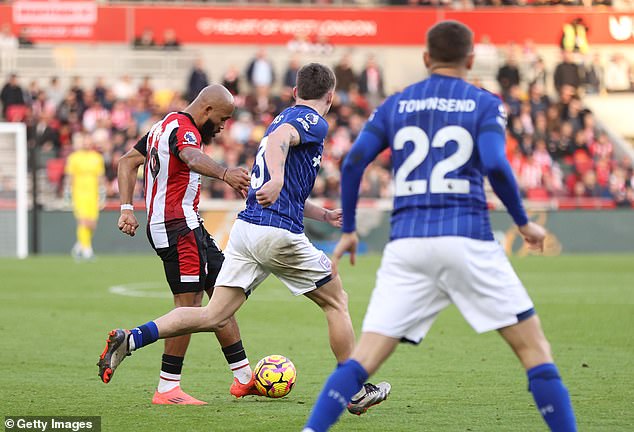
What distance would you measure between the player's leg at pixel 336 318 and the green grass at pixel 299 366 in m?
0.43

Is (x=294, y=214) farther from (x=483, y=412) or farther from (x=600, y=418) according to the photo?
(x=600, y=418)

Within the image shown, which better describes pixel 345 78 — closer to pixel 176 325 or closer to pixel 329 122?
pixel 329 122

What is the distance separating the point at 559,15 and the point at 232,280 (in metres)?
31.5

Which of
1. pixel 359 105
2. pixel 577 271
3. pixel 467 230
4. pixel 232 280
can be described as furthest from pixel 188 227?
pixel 359 105

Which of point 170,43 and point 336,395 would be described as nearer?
point 336,395

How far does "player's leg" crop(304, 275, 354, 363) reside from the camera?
771 cm

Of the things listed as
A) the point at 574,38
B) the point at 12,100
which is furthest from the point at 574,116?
the point at 12,100

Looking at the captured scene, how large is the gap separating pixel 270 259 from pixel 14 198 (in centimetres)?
1931

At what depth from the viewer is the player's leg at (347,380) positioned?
5730 mm

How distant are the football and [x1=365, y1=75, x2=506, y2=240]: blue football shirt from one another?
267 centimetres

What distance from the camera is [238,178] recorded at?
297 inches

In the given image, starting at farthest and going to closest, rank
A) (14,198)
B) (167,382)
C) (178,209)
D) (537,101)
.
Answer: (537,101) → (14,198) → (178,209) → (167,382)

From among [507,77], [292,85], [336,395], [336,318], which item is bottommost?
[292,85]

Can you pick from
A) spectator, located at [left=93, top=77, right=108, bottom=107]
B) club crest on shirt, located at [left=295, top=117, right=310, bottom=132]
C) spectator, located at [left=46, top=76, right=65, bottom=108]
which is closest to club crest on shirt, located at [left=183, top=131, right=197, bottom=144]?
club crest on shirt, located at [left=295, top=117, right=310, bottom=132]
